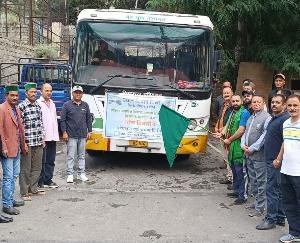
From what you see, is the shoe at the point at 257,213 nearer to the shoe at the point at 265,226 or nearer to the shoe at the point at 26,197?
the shoe at the point at 265,226

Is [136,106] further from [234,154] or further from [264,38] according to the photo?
[264,38]

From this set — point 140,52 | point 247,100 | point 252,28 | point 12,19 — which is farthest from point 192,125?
point 12,19

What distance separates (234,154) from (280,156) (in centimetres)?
158

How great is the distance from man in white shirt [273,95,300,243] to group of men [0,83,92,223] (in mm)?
3530

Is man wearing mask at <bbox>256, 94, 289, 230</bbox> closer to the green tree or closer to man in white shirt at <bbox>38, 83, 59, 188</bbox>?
man in white shirt at <bbox>38, 83, 59, 188</bbox>

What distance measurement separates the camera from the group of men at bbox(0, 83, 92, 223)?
6.71 metres

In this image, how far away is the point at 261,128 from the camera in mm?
6844

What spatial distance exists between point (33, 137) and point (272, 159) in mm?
3566

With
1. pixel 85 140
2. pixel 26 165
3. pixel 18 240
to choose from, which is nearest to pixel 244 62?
pixel 85 140

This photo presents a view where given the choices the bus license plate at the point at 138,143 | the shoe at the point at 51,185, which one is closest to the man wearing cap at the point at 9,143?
the shoe at the point at 51,185

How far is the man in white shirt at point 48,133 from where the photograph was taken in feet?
26.2

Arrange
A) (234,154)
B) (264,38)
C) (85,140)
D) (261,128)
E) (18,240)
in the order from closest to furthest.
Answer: (18,240), (261,128), (234,154), (85,140), (264,38)

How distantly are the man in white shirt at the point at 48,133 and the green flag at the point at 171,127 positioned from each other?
6.51 feet

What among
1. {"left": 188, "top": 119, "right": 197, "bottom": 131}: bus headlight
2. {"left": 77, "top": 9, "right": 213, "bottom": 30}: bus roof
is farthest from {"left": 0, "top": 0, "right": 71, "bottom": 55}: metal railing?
{"left": 188, "top": 119, "right": 197, "bottom": 131}: bus headlight
